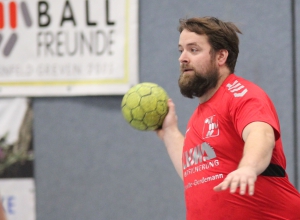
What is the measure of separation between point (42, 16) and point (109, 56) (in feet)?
2.05

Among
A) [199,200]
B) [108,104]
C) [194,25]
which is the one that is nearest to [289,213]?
[199,200]

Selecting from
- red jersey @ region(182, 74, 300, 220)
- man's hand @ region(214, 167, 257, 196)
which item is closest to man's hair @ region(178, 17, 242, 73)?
red jersey @ region(182, 74, 300, 220)

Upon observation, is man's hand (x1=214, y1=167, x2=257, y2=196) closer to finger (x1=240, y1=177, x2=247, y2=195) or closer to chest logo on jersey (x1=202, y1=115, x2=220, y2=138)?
finger (x1=240, y1=177, x2=247, y2=195)

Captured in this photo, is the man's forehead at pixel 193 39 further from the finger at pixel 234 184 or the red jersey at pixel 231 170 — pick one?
the finger at pixel 234 184

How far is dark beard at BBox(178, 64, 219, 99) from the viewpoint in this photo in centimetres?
255

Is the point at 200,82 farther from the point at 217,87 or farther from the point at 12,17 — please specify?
the point at 12,17

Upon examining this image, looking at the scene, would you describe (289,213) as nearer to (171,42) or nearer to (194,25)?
(194,25)

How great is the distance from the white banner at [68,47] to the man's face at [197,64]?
1.45m

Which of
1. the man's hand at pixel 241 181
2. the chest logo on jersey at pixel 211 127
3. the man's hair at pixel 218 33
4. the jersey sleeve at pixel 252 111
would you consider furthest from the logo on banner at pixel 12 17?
the man's hand at pixel 241 181

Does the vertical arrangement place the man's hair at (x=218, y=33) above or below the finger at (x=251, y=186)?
above

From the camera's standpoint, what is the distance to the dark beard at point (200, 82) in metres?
2.55

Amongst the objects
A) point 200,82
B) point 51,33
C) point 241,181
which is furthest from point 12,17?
point 241,181

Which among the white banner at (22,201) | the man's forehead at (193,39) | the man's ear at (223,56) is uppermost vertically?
the man's forehead at (193,39)

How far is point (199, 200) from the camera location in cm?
245
